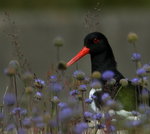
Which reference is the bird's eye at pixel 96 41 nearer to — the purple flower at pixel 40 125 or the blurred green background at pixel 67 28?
the purple flower at pixel 40 125

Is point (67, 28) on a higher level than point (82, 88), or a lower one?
higher

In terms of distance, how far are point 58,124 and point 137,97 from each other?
3.88 ft

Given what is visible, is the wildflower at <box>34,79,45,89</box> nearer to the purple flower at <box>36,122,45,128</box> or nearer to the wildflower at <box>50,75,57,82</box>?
the wildflower at <box>50,75,57,82</box>

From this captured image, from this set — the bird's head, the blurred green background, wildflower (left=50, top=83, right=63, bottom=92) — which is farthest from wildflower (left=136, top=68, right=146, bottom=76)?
the blurred green background

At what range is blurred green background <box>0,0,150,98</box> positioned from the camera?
11.9 meters

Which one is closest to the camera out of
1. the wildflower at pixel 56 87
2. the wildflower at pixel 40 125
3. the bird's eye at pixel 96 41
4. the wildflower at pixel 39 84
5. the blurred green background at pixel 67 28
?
the wildflower at pixel 40 125

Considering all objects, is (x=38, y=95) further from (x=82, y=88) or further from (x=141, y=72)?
(x=141, y=72)

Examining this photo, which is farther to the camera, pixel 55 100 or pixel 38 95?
pixel 38 95

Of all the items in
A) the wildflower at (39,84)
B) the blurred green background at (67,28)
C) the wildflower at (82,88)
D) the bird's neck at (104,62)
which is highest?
the blurred green background at (67,28)

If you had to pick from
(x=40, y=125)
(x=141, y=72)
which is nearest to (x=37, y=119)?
(x=40, y=125)

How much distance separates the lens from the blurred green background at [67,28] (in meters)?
11.9

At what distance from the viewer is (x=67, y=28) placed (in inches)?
521

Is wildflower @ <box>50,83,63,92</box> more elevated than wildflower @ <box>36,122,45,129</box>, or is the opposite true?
wildflower @ <box>50,83,63,92</box>

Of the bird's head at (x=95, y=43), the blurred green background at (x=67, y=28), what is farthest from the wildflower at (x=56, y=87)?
the blurred green background at (x=67, y=28)
